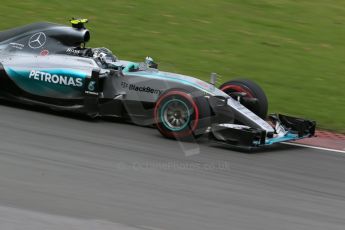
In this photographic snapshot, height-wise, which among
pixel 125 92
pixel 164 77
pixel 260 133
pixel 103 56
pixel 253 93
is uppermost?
pixel 103 56

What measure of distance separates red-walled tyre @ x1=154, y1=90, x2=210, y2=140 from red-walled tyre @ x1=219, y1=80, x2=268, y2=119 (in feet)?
3.37

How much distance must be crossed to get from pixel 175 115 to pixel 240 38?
7.00 m

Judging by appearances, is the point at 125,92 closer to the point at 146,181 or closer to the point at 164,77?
the point at 164,77

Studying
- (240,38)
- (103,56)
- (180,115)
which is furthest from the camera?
(240,38)

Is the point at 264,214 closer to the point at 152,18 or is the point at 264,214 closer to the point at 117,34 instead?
the point at 117,34

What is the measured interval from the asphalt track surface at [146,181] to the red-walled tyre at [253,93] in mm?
654

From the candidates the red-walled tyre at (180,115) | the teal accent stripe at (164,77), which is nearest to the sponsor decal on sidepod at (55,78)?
the teal accent stripe at (164,77)

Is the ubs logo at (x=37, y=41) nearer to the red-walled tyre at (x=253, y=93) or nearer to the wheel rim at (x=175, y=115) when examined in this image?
the wheel rim at (x=175, y=115)

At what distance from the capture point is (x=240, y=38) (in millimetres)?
15094

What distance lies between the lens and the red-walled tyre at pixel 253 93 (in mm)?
9180

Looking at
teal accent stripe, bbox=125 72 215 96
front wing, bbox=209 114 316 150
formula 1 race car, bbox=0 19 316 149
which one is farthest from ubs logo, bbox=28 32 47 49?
front wing, bbox=209 114 316 150

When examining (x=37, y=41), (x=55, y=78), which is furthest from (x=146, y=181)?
(x=37, y=41)

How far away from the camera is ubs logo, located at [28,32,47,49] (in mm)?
9438

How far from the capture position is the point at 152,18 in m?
16.0
